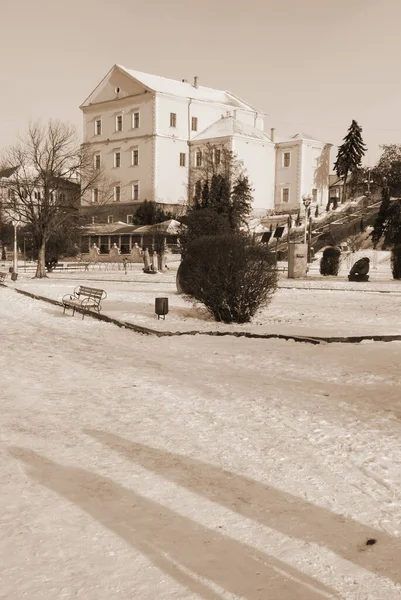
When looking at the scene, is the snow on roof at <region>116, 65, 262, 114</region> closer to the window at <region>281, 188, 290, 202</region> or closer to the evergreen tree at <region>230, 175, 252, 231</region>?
the window at <region>281, 188, 290, 202</region>

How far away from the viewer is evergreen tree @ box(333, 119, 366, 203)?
77.2m

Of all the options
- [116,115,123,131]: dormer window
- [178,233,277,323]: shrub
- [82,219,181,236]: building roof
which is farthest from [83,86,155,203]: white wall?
[178,233,277,323]: shrub

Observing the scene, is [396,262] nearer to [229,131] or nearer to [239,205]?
[239,205]

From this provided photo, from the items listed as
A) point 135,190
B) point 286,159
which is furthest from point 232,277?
point 286,159

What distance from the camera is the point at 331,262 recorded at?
36.9 m

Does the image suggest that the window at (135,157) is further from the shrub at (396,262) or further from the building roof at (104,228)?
the shrub at (396,262)

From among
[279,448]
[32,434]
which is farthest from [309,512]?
[32,434]

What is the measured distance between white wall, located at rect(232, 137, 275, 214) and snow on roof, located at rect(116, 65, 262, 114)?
340 inches

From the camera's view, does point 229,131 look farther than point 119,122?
No

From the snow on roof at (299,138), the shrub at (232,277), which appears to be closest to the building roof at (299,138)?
the snow on roof at (299,138)

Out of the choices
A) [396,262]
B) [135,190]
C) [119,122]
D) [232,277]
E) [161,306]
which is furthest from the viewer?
[119,122]

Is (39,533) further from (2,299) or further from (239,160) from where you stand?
(239,160)

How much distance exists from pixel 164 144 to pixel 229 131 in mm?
7745

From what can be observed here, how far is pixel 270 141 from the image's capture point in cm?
7619
